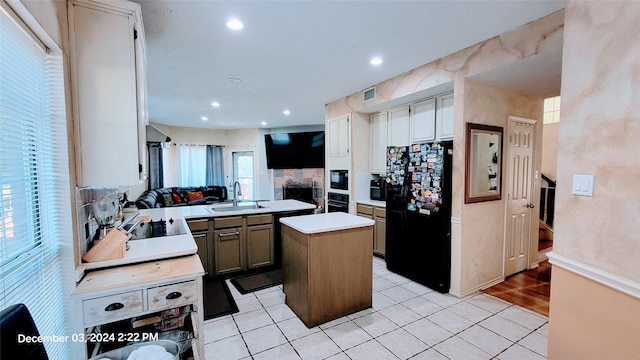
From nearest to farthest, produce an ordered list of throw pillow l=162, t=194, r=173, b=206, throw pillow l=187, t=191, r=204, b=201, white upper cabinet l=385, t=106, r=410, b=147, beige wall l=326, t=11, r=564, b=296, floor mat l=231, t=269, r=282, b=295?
1. beige wall l=326, t=11, r=564, b=296
2. floor mat l=231, t=269, r=282, b=295
3. white upper cabinet l=385, t=106, r=410, b=147
4. throw pillow l=162, t=194, r=173, b=206
5. throw pillow l=187, t=191, r=204, b=201

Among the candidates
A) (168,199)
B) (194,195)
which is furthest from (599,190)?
(194,195)

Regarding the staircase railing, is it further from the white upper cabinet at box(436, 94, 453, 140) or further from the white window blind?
the white window blind

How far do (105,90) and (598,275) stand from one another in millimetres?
2969

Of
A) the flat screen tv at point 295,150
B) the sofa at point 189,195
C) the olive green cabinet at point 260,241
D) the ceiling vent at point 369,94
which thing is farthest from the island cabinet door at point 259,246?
the sofa at point 189,195

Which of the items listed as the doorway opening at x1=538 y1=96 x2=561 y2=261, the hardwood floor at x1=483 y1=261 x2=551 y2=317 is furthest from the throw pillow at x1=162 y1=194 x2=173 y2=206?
the doorway opening at x1=538 y1=96 x2=561 y2=261

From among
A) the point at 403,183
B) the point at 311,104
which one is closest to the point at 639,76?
the point at 403,183

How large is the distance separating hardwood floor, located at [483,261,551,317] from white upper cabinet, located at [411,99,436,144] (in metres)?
1.93

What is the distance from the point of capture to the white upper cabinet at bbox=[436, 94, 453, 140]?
322cm

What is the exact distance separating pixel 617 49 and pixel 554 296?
4.74ft

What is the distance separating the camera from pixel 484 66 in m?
2.56

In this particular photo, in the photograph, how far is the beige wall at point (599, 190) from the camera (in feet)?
4.39

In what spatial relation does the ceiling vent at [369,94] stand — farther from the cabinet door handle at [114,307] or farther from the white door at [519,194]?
the cabinet door handle at [114,307]

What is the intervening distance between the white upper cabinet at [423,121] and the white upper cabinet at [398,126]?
13 cm

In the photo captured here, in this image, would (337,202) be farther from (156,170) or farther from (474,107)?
(156,170)
